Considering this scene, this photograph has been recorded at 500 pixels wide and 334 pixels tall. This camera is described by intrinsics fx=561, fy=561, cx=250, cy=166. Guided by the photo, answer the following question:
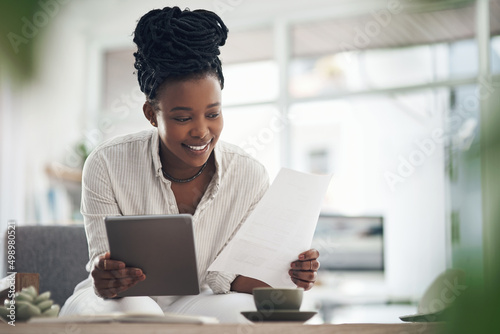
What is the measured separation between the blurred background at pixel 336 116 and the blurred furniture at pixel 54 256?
2.50m

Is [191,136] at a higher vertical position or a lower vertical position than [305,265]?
higher

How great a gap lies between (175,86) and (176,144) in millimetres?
146

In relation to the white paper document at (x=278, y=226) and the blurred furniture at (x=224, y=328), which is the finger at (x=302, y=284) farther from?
the blurred furniture at (x=224, y=328)

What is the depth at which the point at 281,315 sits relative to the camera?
865 millimetres

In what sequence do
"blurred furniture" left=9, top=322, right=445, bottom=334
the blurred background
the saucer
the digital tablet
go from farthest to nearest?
the blurred background < the digital tablet < the saucer < "blurred furniture" left=9, top=322, right=445, bottom=334

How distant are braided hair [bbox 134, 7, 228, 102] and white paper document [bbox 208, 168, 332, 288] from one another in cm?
35

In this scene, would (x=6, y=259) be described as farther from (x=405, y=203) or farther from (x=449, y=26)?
(x=449, y=26)

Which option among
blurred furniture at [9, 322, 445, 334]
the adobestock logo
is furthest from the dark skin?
the adobestock logo

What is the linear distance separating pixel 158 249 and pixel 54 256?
25.2 inches

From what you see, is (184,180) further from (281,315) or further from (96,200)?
(281,315)

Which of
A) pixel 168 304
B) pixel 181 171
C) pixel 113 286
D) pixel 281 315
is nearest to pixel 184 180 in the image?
pixel 181 171

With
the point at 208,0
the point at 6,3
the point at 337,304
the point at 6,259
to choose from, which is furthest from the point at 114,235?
the point at 208,0

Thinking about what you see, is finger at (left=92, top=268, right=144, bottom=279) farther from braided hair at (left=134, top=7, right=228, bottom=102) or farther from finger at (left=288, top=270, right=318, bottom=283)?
braided hair at (left=134, top=7, right=228, bottom=102)

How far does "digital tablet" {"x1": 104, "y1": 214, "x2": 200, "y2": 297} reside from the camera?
1.04 meters
